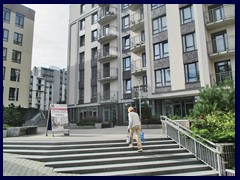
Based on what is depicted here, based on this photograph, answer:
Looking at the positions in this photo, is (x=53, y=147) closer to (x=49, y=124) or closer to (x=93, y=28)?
(x=49, y=124)

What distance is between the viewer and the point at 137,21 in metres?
25.8

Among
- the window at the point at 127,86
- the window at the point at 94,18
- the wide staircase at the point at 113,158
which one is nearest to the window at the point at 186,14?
the window at the point at 127,86

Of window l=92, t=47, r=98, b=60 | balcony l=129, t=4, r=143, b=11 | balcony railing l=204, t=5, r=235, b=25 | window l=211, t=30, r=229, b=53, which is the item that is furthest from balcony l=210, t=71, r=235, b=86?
window l=92, t=47, r=98, b=60

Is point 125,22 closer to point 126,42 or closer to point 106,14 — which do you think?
point 126,42

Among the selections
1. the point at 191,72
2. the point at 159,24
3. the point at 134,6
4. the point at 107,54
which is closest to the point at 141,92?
the point at 191,72

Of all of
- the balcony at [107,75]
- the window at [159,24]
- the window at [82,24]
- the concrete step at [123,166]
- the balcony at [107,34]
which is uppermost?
the window at [82,24]

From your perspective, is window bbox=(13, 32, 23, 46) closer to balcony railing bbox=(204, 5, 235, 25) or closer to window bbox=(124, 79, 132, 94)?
window bbox=(124, 79, 132, 94)

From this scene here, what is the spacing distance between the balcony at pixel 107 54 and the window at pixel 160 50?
702 centimetres

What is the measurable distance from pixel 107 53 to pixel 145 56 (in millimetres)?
6585

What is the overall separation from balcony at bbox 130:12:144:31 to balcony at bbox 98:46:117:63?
4.04 meters

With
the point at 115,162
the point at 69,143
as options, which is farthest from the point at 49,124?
the point at 115,162

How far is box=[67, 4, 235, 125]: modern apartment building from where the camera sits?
19.2m

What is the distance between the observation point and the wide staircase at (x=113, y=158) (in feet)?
22.4

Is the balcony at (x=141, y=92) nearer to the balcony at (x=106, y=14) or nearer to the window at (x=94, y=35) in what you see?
the balcony at (x=106, y=14)
